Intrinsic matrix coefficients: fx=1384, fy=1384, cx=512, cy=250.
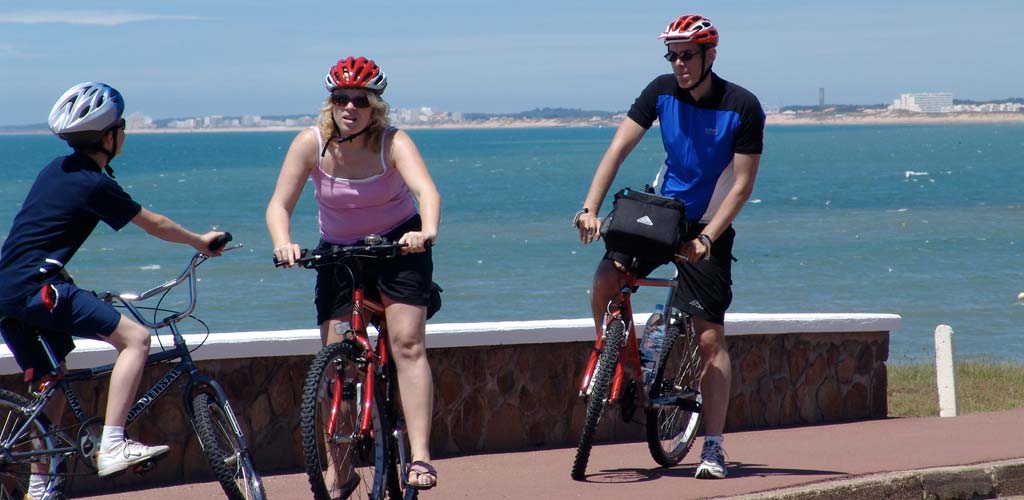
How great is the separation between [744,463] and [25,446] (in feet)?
11.0

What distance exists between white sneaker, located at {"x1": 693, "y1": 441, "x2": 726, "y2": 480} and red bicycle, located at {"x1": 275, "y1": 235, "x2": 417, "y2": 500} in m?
1.56

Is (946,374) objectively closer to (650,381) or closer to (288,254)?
(650,381)

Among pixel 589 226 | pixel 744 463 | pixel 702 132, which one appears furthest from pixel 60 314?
pixel 744 463

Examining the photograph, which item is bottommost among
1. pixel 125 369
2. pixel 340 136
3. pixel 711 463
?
pixel 711 463

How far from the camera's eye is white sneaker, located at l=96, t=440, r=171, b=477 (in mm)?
4824

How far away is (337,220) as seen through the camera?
17.4ft

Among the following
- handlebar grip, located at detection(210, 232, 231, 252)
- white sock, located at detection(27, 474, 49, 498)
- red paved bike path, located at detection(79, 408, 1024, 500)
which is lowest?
red paved bike path, located at detection(79, 408, 1024, 500)

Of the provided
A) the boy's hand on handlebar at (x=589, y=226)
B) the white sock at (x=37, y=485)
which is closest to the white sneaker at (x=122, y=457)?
the white sock at (x=37, y=485)

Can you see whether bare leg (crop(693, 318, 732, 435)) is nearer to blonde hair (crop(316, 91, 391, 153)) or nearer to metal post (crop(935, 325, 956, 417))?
blonde hair (crop(316, 91, 391, 153))

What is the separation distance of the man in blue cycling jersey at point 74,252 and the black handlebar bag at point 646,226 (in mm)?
1984

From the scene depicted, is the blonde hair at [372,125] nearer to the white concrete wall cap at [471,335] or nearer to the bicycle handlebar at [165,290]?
the bicycle handlebar at [165,290]

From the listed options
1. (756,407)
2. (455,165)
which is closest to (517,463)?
(756,407)

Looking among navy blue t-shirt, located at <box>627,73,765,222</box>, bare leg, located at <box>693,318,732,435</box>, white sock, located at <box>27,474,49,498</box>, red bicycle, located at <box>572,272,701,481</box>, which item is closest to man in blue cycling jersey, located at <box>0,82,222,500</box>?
white sock, located at <box>27,474,49,498</box>

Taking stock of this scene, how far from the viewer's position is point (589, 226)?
602cm
